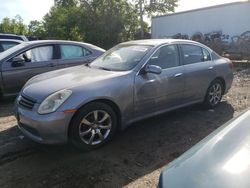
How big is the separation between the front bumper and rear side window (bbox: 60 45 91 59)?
3.56 meters

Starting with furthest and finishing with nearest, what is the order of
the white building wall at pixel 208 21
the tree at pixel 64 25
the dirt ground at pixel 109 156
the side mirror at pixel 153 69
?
the tree at pixel 64 25
the white building wall at pixel 208 21
the side mirror at pixel 153 69
the dirt ground at pixel 109 156

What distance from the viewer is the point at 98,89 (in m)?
4.21

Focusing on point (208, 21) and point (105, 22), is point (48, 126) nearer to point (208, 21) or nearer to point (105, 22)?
point (208, 21)

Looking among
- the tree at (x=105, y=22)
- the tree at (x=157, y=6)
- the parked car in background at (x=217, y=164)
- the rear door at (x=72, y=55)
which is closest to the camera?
the parked car in background at (x=217, y=164)

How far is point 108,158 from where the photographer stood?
13.4 feet

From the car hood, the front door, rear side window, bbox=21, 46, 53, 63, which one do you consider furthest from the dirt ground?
rear side window, bbox=21, 46, 53, 63

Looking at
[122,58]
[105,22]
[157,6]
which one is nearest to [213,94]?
[122,58]

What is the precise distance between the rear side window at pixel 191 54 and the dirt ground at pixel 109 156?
1082 millimetres

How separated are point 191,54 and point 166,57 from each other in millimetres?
756

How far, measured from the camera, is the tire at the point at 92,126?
4059 millimetres

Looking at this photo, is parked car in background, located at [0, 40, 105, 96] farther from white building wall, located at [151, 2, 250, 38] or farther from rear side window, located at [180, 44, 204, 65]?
white building wall, located at [151, 2, 250, 38]

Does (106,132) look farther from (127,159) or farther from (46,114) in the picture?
(46,114)

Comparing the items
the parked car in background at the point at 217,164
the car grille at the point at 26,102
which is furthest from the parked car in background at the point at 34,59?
the parked car in background at the point at 217,164

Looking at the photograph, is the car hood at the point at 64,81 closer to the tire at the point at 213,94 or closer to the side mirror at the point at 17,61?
the side mirror at the point at 17,61
